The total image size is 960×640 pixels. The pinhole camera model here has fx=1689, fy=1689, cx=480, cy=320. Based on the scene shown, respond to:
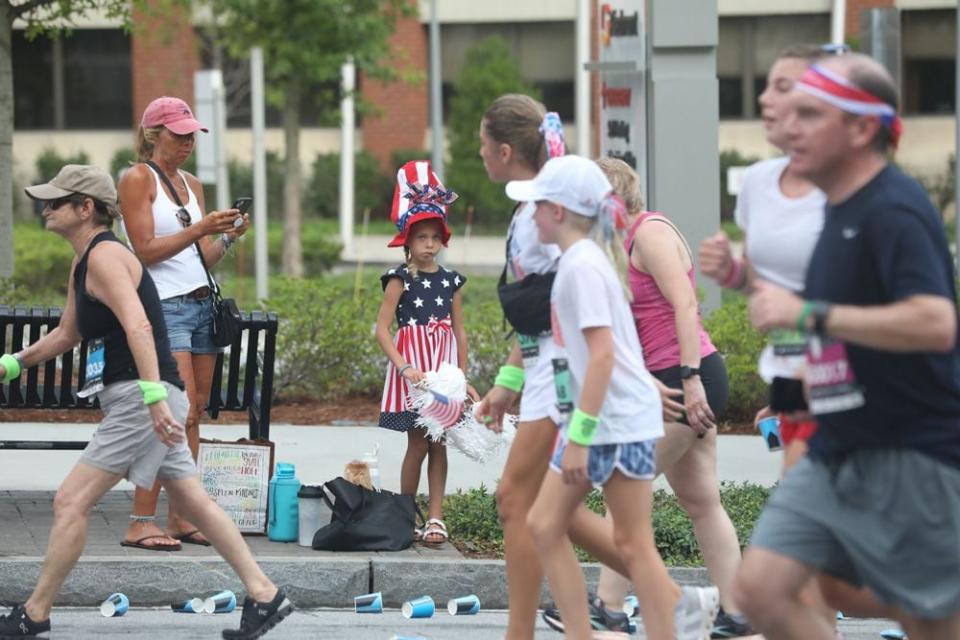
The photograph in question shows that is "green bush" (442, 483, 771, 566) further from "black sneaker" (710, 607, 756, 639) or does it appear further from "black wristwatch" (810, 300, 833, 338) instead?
"black wristwatch" (810, 300, 833, 338)

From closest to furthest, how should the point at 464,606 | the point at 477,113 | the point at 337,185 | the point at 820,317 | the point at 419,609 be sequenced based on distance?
the point at 820,317 < the point at 419,609 < the point at 464,606 < the point at 477,113 < the point at 337,185

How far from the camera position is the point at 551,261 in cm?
578

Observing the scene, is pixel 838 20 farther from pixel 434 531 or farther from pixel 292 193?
pixel 434 531

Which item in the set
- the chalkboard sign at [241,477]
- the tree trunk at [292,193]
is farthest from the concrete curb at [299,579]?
the tree trunk at [292,193]

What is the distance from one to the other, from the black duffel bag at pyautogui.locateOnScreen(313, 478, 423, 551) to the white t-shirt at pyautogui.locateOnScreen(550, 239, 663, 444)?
7.93 feet

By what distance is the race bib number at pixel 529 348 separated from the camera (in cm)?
578

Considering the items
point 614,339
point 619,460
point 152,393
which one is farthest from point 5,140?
point 619,460

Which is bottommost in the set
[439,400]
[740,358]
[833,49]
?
[740,358]

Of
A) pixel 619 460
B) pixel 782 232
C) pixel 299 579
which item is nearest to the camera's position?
pixel 782 232

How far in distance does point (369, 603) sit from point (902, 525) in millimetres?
3374

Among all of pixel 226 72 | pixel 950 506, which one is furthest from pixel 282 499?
pixel 226 72

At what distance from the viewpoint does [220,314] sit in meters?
7.70

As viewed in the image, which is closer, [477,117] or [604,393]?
[604,393]

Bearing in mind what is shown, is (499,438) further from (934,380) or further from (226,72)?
(226,72)
